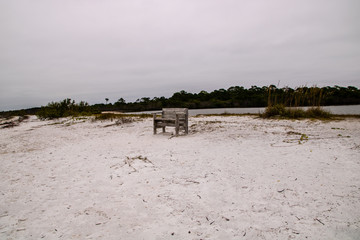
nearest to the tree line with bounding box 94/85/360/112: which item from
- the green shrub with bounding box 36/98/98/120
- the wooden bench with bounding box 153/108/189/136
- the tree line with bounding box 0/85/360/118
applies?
the tree line with bounding box 0/85/360/118

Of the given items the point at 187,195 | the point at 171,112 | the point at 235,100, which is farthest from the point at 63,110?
the point at 235,100

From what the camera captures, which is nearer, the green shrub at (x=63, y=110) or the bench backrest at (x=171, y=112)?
the bench backrest at (x=171, y=112)

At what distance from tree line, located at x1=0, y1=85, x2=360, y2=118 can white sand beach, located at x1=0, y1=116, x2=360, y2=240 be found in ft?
26.9

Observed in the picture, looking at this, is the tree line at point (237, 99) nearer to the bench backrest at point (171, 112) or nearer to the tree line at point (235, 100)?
the tree line at point (235, 100)

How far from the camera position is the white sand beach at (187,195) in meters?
2.16

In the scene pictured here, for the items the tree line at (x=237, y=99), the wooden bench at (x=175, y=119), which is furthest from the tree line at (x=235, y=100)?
the wooden bench at (x=175, y=119)

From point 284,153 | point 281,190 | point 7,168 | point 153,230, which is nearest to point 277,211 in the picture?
point 281,190

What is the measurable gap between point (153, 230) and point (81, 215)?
1005mm

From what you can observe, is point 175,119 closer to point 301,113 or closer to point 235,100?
point 301,113

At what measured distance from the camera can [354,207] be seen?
8.01ft

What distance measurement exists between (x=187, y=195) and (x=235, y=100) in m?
44.1

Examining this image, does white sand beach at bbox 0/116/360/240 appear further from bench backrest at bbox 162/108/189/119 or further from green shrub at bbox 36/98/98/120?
green shrub at bbox 36/98/98/120

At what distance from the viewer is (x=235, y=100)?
44.8 metres

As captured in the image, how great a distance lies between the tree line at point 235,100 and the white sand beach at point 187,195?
820cm
